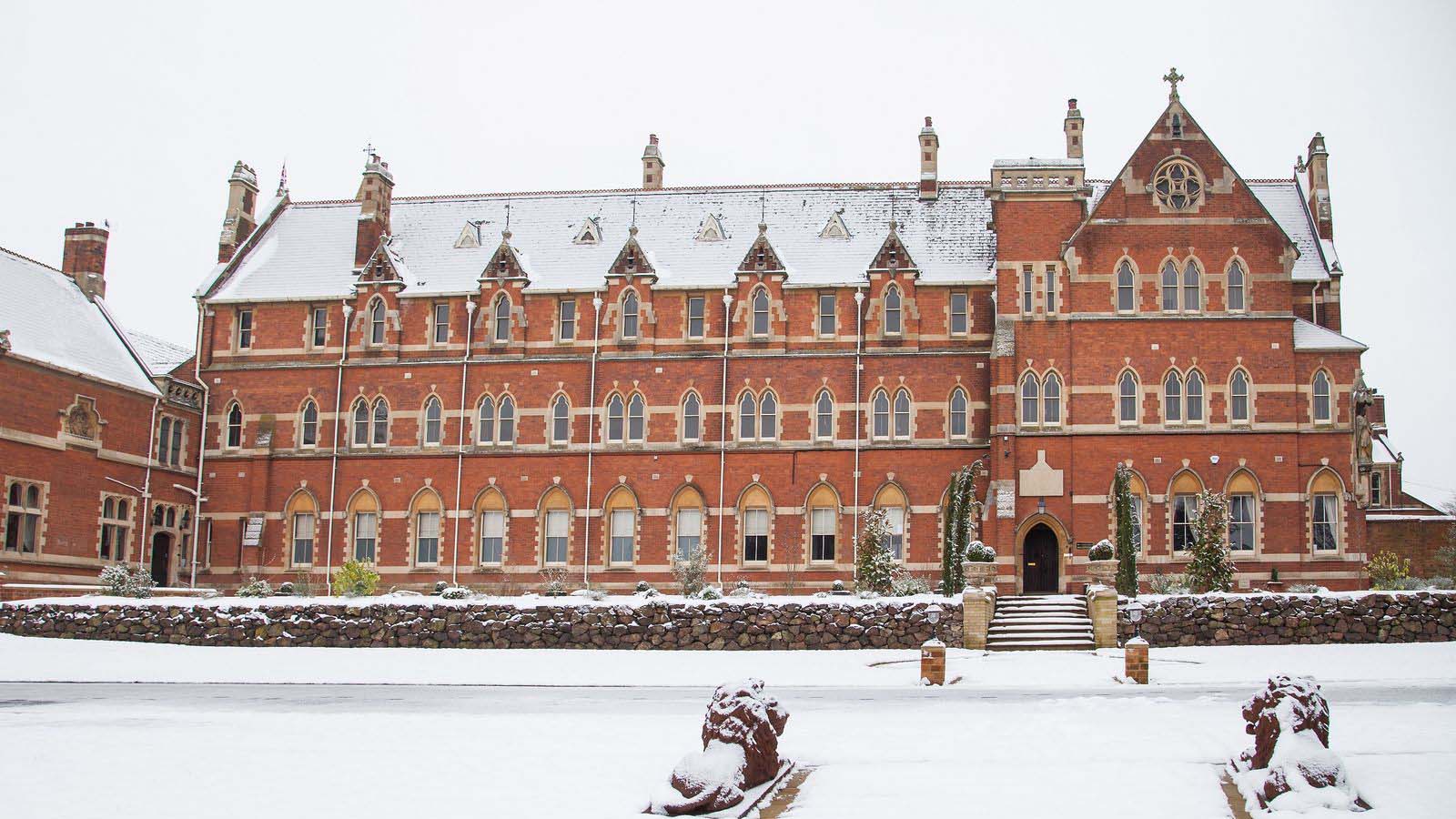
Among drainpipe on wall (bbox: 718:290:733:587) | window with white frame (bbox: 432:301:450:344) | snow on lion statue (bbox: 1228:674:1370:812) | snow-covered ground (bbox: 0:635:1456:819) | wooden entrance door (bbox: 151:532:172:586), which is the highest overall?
window with white frame (bbox: 432:301:450:344)

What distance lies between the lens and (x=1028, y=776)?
15.2 metres

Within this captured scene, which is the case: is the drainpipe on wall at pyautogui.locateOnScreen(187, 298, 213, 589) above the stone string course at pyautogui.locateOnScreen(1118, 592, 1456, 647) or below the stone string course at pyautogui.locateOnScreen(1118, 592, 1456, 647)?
above

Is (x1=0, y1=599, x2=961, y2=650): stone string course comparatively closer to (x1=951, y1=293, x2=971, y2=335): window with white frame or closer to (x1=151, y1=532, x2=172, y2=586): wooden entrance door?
(x1=151, y1=532, x2=172, y2=586): wooden entrance door

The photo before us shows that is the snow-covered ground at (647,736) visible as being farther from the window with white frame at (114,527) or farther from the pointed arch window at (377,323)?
the pointed arch window at (377,323)

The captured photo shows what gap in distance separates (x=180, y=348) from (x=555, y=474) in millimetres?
17563

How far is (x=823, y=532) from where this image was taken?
48.0 metres

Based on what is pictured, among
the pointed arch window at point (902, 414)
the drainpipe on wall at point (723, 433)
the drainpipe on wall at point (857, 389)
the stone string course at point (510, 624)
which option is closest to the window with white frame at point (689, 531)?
the drainpipe on wall at point (723, 433)

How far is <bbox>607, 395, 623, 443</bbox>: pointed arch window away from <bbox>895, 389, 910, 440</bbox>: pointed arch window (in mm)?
9744

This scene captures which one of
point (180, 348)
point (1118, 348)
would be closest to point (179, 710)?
point (1118, 348)

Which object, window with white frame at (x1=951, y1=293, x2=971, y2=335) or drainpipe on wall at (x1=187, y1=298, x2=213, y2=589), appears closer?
window with white frame at (x1=951, y1=293, x2=971, y2=335)

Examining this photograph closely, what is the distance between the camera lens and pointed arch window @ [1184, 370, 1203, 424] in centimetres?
4512

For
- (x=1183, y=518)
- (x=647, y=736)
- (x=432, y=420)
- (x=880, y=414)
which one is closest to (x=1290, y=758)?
(x=647, y=736)

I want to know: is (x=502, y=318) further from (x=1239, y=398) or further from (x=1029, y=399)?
(x=1239, y=398)

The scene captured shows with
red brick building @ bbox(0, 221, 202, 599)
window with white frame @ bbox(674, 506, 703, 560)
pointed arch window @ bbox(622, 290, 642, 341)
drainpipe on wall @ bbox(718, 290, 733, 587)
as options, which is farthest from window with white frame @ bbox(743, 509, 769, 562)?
red brick building @ bbox(0, 221, 202, 599)
